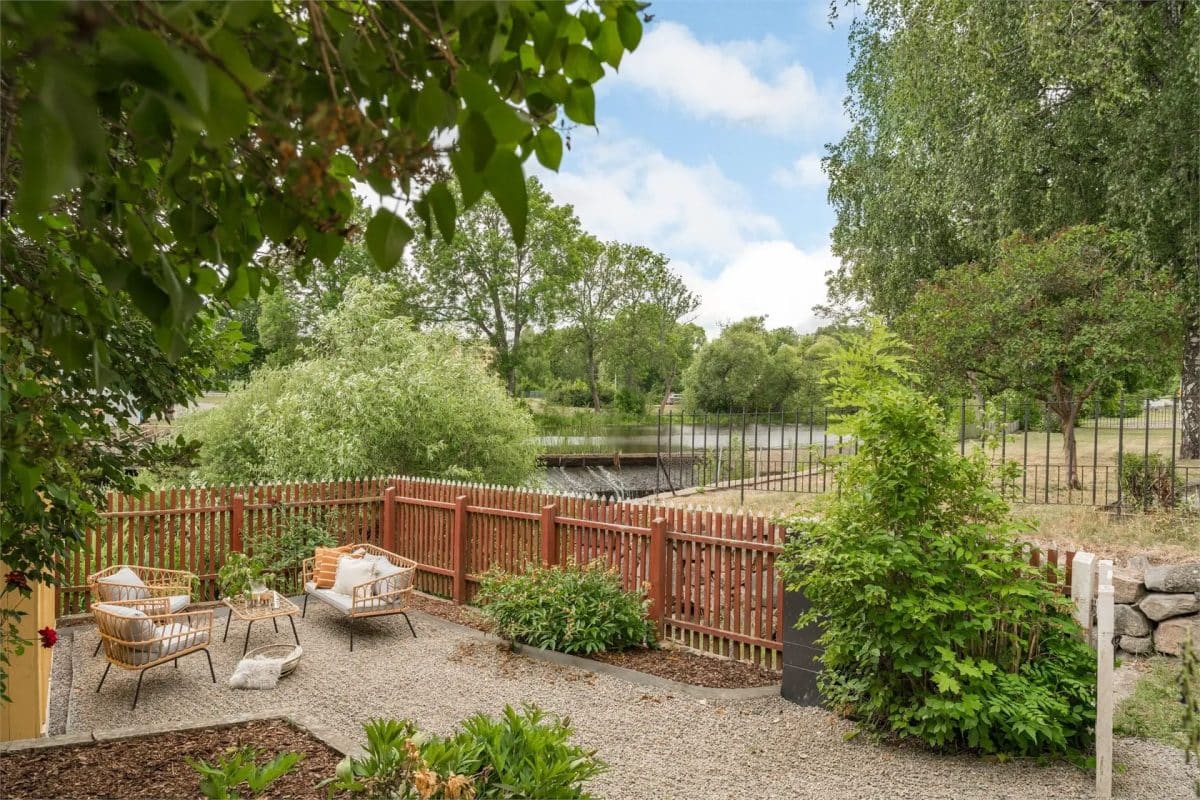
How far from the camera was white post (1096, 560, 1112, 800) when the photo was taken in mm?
4082

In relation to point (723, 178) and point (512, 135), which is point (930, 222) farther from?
point (512, 135)

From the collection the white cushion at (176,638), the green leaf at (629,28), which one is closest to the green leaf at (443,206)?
the green leaf at (629,28)

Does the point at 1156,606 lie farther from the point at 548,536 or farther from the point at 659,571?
the point at 548,536

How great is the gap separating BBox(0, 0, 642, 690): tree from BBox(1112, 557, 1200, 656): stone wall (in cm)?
723

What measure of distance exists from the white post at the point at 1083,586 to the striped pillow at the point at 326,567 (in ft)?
21.2

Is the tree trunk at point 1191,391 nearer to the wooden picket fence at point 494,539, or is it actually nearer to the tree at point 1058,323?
the tree at point 1058,323

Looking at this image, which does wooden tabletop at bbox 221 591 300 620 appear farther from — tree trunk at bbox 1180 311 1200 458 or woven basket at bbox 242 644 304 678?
tree trunk at bbox 1180 311 1200 458

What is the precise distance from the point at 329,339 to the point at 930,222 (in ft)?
41.5

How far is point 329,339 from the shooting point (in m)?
16.1

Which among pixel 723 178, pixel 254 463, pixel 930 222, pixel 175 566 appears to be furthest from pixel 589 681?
pixel 723 178

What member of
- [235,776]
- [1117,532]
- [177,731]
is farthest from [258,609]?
[1117,532]

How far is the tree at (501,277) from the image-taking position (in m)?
34.5

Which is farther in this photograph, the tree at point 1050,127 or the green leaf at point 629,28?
the tree at point 1050,127

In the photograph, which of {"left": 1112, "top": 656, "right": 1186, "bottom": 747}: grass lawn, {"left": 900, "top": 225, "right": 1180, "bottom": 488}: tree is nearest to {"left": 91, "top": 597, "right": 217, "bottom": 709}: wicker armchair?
{"left": 1112, "top": 656, "right": 1186, "bottom": 747}: grass lawn
